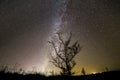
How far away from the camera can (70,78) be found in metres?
14.9

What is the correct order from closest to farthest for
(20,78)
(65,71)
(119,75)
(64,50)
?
1. (20,78)
2. (119,75)
3. (65,71)
4. (64,50)

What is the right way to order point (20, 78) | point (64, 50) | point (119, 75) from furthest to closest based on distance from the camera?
point (64, 50) → point (119, 75) → point (20, 78)

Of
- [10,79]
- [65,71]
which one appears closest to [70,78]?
[10,79]

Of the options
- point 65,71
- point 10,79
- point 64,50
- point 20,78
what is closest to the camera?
point 10,79

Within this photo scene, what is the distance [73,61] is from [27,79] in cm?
1852

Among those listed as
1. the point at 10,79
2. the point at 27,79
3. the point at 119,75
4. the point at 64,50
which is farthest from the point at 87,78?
the point at 64,50

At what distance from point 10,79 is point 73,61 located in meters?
19.7

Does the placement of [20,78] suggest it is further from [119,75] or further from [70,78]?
[119,75]

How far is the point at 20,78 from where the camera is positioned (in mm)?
13727

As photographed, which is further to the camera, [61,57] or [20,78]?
[61,57]

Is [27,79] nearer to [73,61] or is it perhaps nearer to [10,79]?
[10,79]

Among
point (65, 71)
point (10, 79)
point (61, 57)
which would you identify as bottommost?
point (10, 79)

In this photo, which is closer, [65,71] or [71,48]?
[65,71]

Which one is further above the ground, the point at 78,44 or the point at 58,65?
the point at 78,44
